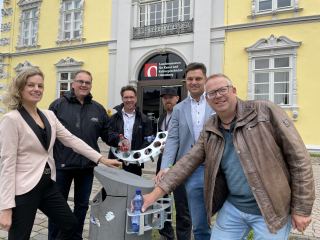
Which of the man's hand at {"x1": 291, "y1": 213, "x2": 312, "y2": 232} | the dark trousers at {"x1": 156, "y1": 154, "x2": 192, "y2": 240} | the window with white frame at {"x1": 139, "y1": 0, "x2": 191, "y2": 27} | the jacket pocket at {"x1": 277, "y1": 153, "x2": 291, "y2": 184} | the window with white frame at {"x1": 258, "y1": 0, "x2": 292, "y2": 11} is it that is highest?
the window with white frame at {"x1": 139, "y1": 0, "x2": 191, "y2": 27}

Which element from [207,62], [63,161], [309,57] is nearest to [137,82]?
[207,62]

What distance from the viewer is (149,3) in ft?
40.1

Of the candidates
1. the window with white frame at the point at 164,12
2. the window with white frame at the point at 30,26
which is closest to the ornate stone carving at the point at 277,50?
the window with white frame at the point at 164,12

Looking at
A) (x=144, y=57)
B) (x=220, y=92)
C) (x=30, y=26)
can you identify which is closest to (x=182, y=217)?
(x=220, y=92)

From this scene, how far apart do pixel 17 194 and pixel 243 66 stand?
9826mm

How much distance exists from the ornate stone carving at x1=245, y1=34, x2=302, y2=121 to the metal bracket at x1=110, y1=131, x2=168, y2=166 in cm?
763

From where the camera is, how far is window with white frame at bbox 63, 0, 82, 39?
44.5 feet

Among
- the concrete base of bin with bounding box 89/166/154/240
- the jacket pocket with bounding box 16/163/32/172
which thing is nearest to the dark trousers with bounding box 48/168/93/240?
the jacket pocket with bounding box 16/163/32/172

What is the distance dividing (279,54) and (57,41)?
1174 centimetres

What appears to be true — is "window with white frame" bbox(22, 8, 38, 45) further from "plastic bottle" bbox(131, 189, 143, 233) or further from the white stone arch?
"plastic bottle" bbox(131, 189, 143, 233)

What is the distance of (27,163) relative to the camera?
1.95 m

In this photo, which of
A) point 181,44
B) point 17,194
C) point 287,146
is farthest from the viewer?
point 181,44

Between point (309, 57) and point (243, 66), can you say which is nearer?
point (309, 57)

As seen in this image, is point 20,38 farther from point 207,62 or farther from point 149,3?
point 207,62
